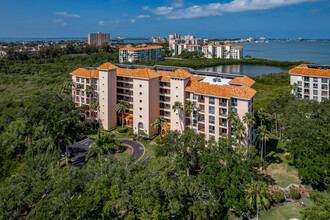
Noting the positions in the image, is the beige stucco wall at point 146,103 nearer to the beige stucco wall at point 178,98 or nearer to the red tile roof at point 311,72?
the beige stucco wall at point 178,98

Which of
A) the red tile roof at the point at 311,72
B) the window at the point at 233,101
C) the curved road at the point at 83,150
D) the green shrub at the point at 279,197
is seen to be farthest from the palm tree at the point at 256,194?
the red tile roof at the point at 311,72

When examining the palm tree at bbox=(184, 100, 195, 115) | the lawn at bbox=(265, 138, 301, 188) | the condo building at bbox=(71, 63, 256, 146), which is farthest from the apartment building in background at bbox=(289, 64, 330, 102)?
the palm tree at bbox=(184, 100, 195, 115)

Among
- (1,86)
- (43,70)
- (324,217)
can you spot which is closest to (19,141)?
(324,217)

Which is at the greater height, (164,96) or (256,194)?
(164,96)

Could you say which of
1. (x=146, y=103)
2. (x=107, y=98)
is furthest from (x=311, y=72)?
(x=107, y=98)

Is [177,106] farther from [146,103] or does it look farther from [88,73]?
[88,73]
